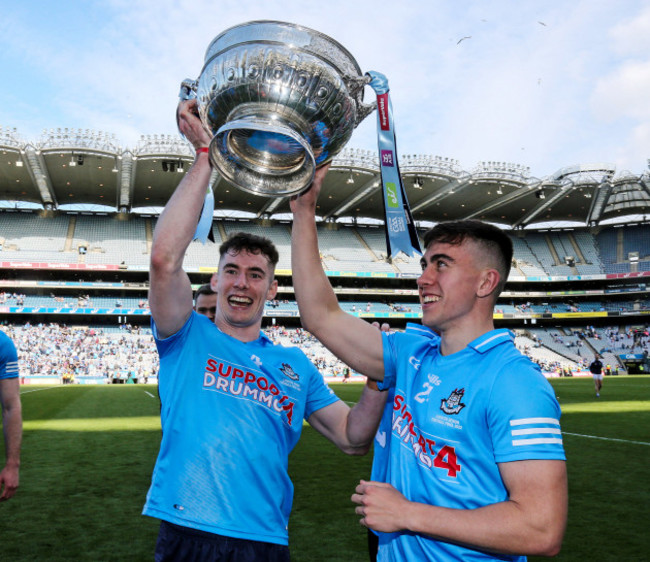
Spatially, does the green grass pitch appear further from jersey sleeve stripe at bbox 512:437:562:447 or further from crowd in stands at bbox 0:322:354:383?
crowd in stands at bbox 0:322:354:383

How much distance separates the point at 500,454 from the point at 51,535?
4.77 meters

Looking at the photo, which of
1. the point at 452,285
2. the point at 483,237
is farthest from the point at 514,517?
the point at 483,237

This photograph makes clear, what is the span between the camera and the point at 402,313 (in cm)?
4581

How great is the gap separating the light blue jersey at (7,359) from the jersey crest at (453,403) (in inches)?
127

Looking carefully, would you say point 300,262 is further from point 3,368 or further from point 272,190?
point 3,368

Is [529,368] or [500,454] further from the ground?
[529,368]

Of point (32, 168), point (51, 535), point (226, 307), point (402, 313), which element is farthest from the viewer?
point (402, 313)

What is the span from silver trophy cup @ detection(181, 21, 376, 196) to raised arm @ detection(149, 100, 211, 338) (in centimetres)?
14

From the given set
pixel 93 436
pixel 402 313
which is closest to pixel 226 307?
pixel 93 436

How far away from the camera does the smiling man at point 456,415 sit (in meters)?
1.37

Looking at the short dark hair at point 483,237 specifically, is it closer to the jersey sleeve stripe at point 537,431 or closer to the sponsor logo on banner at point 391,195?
the jersey sleeve stripe at point 537,431

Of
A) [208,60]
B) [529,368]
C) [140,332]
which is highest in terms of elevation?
[140,332]

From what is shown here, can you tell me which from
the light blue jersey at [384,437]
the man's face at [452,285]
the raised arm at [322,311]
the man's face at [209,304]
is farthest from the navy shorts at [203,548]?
the man's face at [209,304]

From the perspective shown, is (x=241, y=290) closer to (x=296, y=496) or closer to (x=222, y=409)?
(x=222, y=409)
